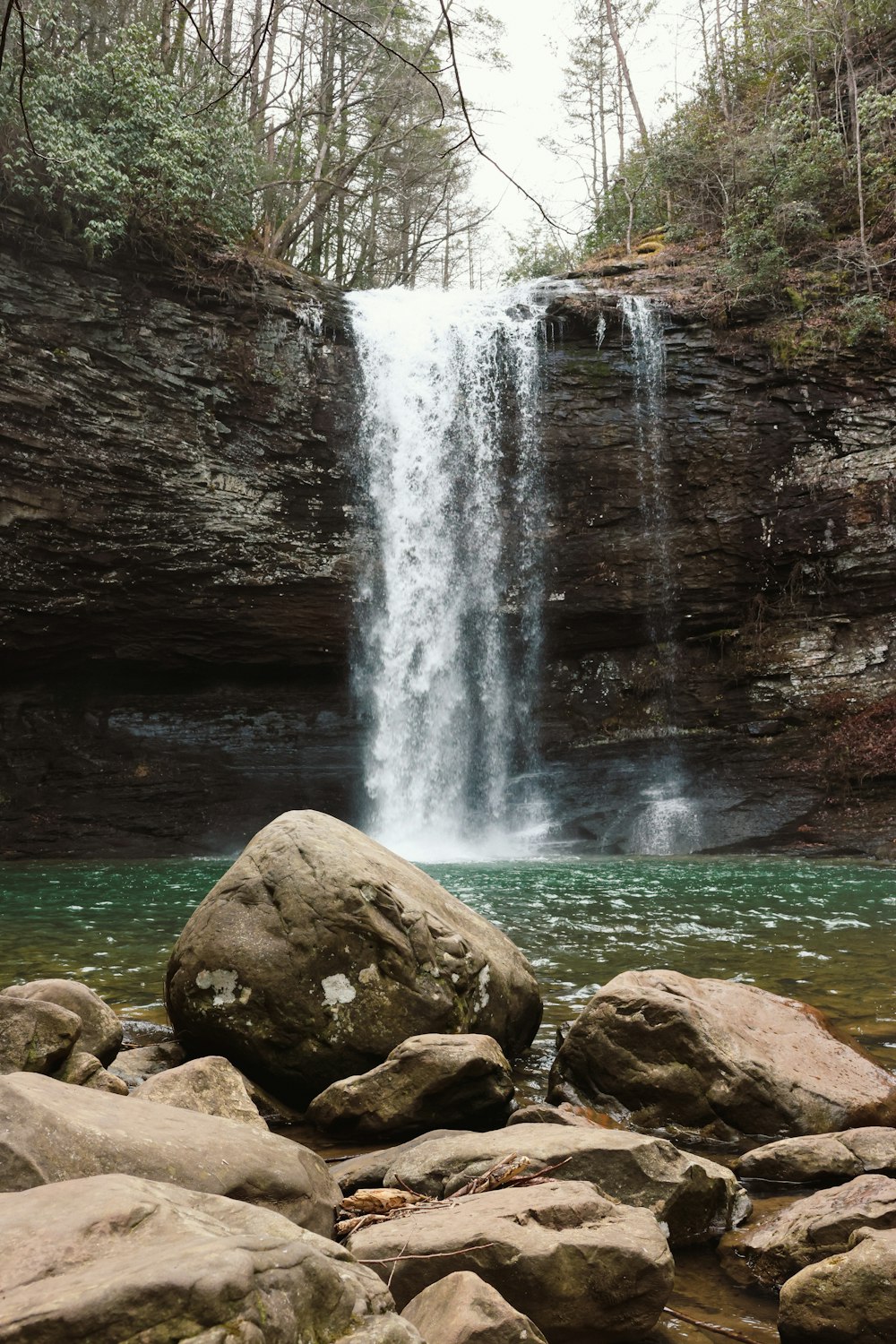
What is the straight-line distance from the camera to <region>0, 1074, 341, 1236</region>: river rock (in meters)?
2.29

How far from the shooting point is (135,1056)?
4875 millimetres

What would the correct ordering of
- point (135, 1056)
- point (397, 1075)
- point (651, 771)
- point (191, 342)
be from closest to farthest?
point (397, 1075)
point (135, 1056)
point (191, 342)
point (651, 771)

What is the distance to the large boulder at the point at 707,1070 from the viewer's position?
429 centimetres

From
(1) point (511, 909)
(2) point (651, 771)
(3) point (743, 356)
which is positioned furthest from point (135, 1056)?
(3) point (743, 356)

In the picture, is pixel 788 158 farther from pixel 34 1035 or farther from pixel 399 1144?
pixel 34 1035

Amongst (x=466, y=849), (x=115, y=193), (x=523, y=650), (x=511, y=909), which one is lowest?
(x=466, y=849)

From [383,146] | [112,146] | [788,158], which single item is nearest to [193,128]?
[112,146]

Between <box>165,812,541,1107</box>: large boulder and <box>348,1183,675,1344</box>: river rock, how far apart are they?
1.97m

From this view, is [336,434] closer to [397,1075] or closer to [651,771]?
[651,771]

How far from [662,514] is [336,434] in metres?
6.33

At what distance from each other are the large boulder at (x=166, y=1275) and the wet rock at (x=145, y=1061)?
275 centimetres

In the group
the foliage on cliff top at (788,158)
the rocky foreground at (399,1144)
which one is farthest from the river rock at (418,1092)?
the foliage on cliff top at (788,158)

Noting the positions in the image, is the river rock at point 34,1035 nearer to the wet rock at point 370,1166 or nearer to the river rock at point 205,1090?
the river rock at point 205,1090

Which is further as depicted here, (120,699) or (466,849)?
(120,699)
